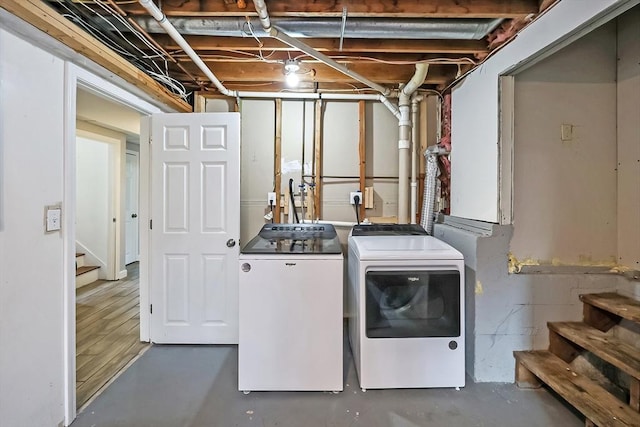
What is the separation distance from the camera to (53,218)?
1665mm

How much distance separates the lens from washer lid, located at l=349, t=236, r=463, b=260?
6.63 ft

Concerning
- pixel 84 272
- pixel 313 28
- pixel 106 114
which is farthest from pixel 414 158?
pixel 84 272

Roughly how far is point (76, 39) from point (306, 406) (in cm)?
242

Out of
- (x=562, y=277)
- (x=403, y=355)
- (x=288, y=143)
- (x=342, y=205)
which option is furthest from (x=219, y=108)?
(x=562, y=277)

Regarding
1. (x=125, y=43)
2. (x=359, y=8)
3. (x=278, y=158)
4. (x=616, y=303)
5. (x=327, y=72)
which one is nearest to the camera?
(x=359, y=8)

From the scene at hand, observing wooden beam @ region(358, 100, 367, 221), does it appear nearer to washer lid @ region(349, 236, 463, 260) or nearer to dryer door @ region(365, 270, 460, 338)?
washer lid @ region(349, 236, 463, 260)

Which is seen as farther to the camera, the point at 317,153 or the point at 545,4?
the point at 317,153

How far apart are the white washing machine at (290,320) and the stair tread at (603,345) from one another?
1437 mm

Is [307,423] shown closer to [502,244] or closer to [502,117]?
[502,244]

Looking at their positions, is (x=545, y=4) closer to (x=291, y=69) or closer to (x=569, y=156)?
(x=569, y=156)

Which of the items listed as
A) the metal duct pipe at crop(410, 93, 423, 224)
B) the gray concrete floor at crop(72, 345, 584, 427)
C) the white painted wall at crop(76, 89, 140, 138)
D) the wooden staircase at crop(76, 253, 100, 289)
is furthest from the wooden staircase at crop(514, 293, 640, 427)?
the wooden staircase at crop(76, 253, 100, 289)

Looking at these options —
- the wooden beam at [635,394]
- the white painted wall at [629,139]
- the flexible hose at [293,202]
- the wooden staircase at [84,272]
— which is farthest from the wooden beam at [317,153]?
the wooden staircase at [84,272]

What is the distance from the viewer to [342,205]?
10.4 ft

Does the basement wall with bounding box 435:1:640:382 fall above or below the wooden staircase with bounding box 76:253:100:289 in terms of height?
above
